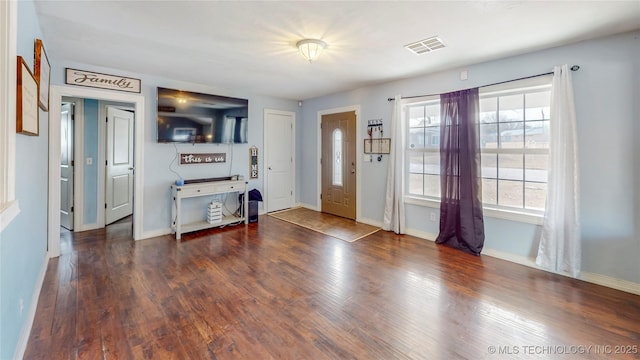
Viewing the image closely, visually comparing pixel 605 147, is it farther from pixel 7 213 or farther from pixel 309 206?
pixel 309 206

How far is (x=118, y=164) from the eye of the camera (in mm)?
4910

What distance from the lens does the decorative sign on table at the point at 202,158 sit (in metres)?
4.48

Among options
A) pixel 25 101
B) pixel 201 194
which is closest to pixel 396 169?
pixel 201 194

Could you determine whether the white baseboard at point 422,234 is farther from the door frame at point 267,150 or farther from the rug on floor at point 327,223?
the door frame at point 267,150

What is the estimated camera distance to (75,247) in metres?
3.68

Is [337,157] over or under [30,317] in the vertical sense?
over

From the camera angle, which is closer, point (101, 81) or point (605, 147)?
point (605, 147)

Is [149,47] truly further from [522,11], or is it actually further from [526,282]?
[526,282]

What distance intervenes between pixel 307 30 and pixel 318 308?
7.85ft

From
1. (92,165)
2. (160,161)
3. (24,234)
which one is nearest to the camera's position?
(24,234)

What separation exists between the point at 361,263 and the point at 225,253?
65.2 inches

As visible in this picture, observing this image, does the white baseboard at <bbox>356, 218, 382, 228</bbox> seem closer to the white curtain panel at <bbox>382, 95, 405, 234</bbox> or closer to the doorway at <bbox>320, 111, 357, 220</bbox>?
the doorway at <bbox>320, 111, 357, 220</bbox>

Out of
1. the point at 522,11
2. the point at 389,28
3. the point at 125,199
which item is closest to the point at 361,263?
the point at 389,28

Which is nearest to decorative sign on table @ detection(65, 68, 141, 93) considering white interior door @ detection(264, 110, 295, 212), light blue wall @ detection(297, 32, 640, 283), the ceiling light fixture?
white interior door @ detection(264, 110, 295, 212)
